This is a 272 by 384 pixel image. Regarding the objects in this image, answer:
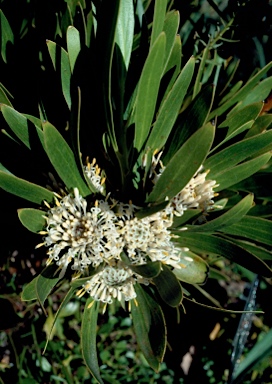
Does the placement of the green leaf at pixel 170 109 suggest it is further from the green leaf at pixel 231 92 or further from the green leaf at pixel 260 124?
the green leaf at pixel 231 92

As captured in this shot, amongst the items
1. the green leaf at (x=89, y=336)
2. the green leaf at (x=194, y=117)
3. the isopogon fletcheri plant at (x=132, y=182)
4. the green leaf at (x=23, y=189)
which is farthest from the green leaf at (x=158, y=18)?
the green leaf at (x=89, y=336)

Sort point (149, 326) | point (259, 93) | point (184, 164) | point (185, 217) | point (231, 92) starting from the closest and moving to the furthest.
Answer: point (184, 164), point (185, 217), point (149, 326), point (259, 93), point (231, 92)

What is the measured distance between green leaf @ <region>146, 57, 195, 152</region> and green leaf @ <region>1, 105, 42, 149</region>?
0.84 feet

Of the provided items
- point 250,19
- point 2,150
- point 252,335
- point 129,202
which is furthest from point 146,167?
point 252,335

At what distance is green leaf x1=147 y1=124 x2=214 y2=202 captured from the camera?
2.19ft

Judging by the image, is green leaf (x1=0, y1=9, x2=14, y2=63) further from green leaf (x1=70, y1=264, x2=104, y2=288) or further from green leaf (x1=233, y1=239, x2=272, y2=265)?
green leaf (x1=233, y1=239, x2=272, y2=265)

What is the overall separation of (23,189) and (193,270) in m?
0.41

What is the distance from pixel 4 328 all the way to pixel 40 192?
0.66 meters

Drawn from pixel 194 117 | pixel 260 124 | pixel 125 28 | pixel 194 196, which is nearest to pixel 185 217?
pixel 194 196

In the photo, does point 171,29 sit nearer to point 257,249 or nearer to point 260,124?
point 260,124

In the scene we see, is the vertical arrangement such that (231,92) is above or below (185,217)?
above

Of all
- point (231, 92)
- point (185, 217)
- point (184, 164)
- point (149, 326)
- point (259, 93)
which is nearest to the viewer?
point (184, 164)

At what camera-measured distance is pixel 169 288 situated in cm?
82

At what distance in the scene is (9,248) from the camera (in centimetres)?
121
